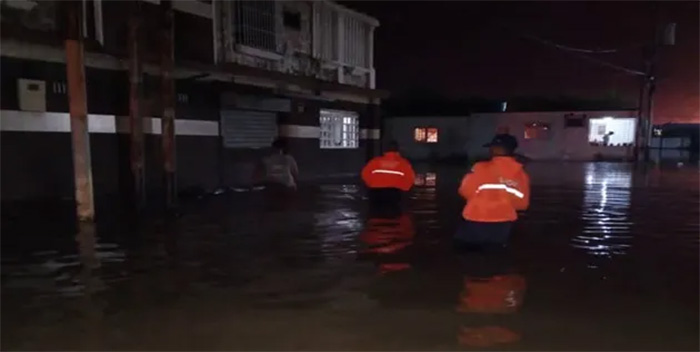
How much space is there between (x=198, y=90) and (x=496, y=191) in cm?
1020

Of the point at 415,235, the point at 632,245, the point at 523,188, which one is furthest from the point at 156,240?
the point at 632,245

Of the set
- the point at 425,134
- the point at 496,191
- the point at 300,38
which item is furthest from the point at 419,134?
the point at 496,191

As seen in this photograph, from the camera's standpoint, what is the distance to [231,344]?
179 inches

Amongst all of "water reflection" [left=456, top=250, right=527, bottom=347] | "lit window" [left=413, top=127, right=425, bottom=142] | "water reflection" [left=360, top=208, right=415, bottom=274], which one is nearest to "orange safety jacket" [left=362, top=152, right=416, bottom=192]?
"water reflection" [left=360, top=208, right=415, bottom=274]

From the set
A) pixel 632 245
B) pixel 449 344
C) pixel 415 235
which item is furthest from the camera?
pixel 415 235

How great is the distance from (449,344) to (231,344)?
5.30 feet

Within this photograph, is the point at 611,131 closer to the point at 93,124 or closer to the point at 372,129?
the point at 372,129

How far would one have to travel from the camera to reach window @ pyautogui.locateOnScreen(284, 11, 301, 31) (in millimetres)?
18656

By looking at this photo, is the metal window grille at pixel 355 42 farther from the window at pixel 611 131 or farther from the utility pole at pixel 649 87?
the window at pixel 611 131

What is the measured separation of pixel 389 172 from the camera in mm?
11625

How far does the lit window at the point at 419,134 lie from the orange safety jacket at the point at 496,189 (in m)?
36.2

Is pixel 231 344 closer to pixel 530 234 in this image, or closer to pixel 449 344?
pixel 449 344

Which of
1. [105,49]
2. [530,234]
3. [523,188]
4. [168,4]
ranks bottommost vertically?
[530,234]

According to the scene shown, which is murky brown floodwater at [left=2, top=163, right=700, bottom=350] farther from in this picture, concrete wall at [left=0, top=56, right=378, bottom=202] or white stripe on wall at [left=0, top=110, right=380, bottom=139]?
white stripe on wall at [left=0, top=110, right=380, bottom=139]
